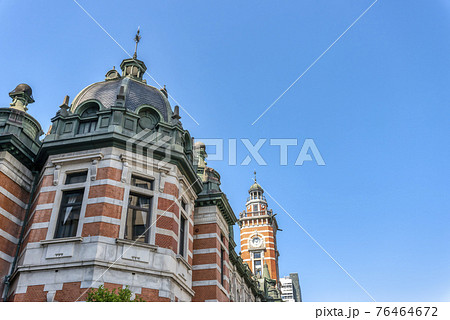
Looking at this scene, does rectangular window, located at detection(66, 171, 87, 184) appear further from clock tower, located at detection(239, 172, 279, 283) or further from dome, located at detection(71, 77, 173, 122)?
clock tower, located at detection(239, 172, 279, 283)

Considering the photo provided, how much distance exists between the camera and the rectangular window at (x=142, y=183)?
16516 mm

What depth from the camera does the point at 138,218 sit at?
52.0 ft

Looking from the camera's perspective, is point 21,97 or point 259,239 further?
point 259,239

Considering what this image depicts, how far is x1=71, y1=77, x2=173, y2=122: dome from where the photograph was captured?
731 inches

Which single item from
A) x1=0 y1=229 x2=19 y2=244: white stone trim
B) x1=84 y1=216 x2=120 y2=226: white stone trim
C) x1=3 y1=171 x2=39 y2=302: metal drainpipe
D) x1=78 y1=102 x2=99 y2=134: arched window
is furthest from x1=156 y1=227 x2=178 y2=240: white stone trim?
x1=0 y1=229 x2=19 y2=244: white stone trim

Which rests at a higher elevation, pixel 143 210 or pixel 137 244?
pixel 143 210

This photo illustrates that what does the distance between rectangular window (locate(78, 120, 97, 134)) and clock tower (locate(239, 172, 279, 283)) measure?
51829 mm

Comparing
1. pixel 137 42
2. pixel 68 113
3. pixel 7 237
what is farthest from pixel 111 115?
pixel 137 42

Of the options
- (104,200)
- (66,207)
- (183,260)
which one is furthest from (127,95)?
(183,260)

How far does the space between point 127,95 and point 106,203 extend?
236 inches

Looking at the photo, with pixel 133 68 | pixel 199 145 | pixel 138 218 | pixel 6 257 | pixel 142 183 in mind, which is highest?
pixel 133 68

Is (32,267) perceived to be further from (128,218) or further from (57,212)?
(128,218)

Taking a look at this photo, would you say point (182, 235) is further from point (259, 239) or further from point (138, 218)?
point (259, 239)

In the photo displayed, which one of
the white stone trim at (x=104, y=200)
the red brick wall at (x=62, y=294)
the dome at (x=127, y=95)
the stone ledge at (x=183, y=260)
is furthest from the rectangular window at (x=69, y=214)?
the dome at (x=127, y=95)
